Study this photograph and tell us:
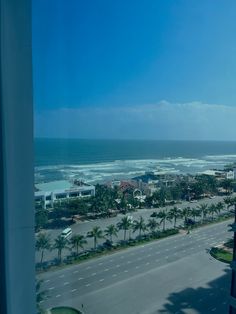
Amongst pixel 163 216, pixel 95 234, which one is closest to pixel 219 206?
pixel 163 216

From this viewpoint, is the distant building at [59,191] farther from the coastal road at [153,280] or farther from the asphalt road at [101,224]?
the coastal road at [153,280]

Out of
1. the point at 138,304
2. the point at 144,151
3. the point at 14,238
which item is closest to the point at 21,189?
the point at 14,238

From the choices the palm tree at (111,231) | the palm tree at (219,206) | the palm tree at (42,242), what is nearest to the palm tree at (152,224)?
the palm tree at (111,231)

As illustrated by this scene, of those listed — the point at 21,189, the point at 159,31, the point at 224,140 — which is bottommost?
the point at 21,189

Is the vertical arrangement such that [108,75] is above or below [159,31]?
below

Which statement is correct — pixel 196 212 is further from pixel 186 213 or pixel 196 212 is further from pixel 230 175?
pixel 230 175

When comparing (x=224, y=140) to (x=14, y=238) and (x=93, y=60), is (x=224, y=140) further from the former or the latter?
(x=14, y=238)

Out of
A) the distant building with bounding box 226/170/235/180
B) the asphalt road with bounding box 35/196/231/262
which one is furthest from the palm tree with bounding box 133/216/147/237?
the distant building with bounding box 226/170/235/180
